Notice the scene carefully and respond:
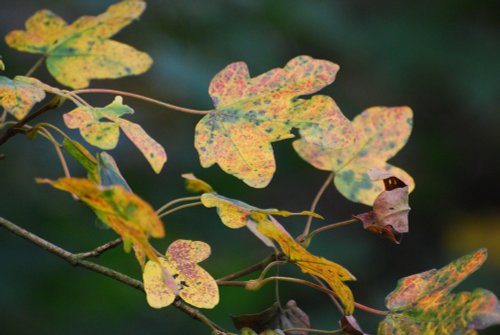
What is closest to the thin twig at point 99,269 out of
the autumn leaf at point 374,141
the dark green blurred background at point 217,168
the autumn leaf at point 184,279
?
the autumn leaf at point 184,279

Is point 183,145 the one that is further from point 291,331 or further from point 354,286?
point 291,331

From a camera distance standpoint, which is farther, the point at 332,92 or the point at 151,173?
the point at 332,92

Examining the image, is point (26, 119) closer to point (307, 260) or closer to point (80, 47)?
point (80, 47)

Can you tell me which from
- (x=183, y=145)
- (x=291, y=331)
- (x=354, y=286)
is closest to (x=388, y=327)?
(x=291, y=331)

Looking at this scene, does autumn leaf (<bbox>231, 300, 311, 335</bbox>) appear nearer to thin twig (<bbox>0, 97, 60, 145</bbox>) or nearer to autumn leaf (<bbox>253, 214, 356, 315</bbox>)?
autumn leaf (<bbox>253, 214, 356, 315</bbox>)

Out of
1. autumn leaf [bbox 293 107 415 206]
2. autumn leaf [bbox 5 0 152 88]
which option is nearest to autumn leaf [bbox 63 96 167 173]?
autumn leaf [bbox 5 0 152 88]

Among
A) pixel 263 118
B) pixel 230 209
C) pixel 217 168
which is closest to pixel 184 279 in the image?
pixel 230 209

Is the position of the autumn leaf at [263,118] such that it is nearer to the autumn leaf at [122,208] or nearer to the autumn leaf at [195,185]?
the autumn leaf at [195,185]
